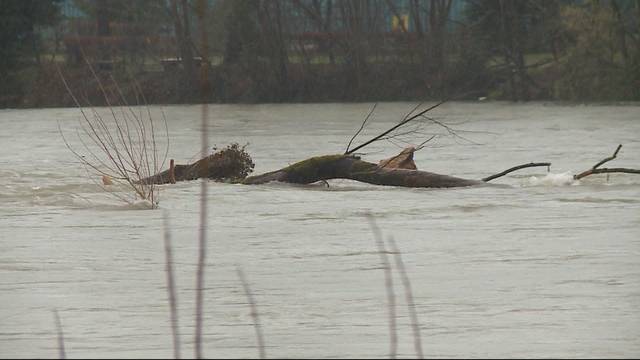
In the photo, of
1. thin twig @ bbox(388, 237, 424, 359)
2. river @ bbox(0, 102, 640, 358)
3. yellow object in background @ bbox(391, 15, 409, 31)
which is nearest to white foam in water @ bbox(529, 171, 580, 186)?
river @ bbox(0, 102, 640, 358)

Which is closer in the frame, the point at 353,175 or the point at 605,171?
the point at 605,171

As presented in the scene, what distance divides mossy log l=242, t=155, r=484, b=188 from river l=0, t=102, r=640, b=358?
0.59 ft

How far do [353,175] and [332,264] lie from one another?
6616mm

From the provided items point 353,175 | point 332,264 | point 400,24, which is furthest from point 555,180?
point 400,24

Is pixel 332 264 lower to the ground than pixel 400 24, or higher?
lower

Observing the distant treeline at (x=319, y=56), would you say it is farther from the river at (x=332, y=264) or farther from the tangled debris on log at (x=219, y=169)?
the tangled debris on log at (x=219, y=169)

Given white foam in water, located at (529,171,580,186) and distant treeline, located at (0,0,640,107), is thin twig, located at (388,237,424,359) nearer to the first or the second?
white foam in water, located at (529,171,580,186)

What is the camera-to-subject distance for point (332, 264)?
43.1 feet

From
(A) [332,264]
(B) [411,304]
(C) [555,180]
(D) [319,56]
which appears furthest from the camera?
(D) [319,56]

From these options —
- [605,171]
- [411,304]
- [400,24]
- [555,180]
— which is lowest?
[555,180]

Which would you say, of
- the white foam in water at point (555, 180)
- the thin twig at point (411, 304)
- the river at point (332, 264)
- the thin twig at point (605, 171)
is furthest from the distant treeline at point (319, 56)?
the thin twig at point (411, 304)

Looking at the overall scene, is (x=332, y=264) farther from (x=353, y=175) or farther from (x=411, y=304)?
(x=353, y=175)

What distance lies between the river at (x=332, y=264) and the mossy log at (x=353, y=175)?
0.59 ft

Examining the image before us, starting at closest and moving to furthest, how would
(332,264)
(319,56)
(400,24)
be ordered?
(332,264) → (400,24) → (319,56)
